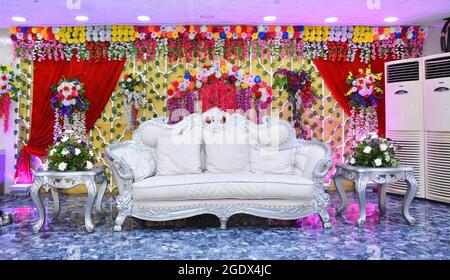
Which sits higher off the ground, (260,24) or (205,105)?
(260,24)

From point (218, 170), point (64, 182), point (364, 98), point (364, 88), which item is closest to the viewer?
point (64, 182)

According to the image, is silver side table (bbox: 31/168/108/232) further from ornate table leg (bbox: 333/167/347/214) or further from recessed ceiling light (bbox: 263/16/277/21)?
recessed ceiling light (bbox: 263/16/277/21)

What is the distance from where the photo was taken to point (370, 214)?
4523 mm

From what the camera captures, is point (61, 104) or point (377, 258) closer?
point (377, 258)

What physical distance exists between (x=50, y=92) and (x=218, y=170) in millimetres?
3313

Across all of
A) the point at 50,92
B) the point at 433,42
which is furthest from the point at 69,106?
the point at 433,42

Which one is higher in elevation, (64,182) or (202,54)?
(202,54)

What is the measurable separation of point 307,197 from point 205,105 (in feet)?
8.48

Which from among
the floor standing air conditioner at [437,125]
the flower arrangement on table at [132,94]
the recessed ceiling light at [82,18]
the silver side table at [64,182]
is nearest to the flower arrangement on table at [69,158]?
the silver side table at [64,182]

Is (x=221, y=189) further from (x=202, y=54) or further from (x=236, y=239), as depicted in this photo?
(x=202, y=54)

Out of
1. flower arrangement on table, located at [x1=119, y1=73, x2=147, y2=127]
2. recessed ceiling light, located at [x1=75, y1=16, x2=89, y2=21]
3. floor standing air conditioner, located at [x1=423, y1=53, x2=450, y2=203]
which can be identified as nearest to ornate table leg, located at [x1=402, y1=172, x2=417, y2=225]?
floor standing air conditioner, located at [x1=423, y1=53, x2=450, y2=203]

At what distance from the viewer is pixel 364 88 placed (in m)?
5.73

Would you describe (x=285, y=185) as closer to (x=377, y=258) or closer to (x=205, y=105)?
(x=377, y=258)
